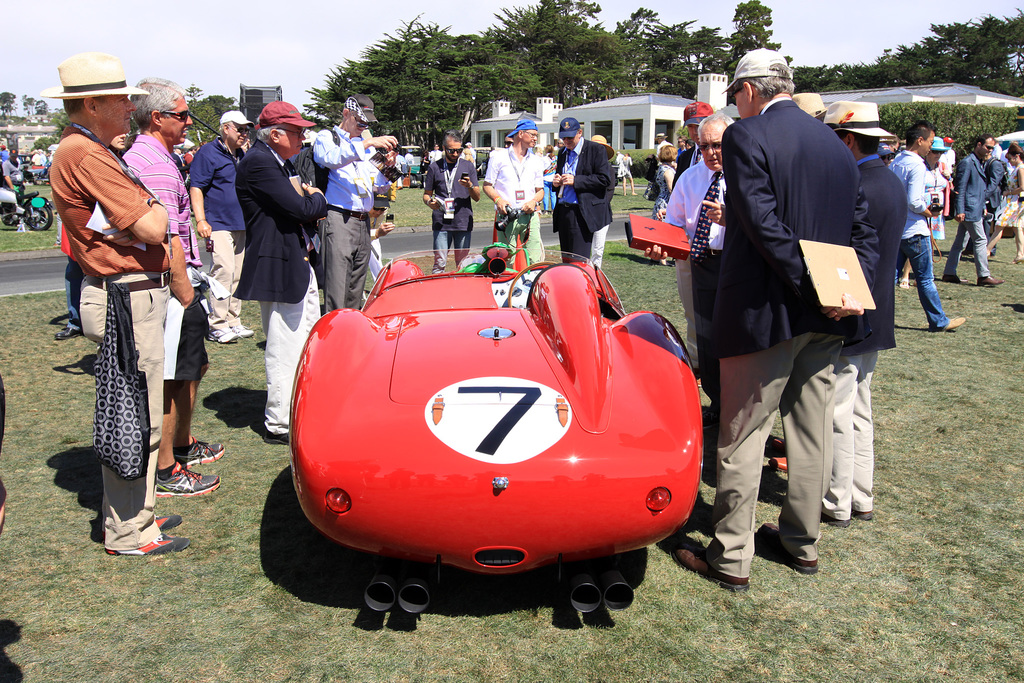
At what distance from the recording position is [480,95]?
60.2m

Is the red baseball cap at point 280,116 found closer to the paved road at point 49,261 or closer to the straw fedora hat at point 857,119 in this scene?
the straw fedora hat at point 857,119

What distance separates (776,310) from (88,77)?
2.92m

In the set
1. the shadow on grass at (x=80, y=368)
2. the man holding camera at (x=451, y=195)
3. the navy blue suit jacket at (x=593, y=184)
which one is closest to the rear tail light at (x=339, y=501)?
the shadow on grass at (x=80, y=368)

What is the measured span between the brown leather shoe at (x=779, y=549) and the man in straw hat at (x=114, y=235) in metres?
2.69

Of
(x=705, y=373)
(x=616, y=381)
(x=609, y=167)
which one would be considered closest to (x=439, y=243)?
(x=609, y=167)

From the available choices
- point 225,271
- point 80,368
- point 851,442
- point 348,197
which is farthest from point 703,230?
point 80,368

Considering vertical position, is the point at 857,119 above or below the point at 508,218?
above

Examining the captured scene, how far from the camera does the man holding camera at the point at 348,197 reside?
4.94 meters

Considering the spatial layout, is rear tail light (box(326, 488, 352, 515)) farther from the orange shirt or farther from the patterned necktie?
the patterned necktie

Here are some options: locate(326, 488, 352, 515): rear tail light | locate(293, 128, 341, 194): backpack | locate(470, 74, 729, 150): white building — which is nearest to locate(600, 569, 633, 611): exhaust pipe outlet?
locate(326, 488, 352, 515): rear tail light

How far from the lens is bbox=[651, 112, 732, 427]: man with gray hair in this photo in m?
Result: 4.18

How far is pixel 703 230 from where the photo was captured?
4.20 meters

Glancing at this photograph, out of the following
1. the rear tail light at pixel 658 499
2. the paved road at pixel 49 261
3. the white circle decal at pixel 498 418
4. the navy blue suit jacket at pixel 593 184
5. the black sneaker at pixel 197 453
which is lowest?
the black sneaker at pixel 197 453

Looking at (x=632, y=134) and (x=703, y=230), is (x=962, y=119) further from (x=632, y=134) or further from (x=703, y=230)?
(x=703, y=230)
